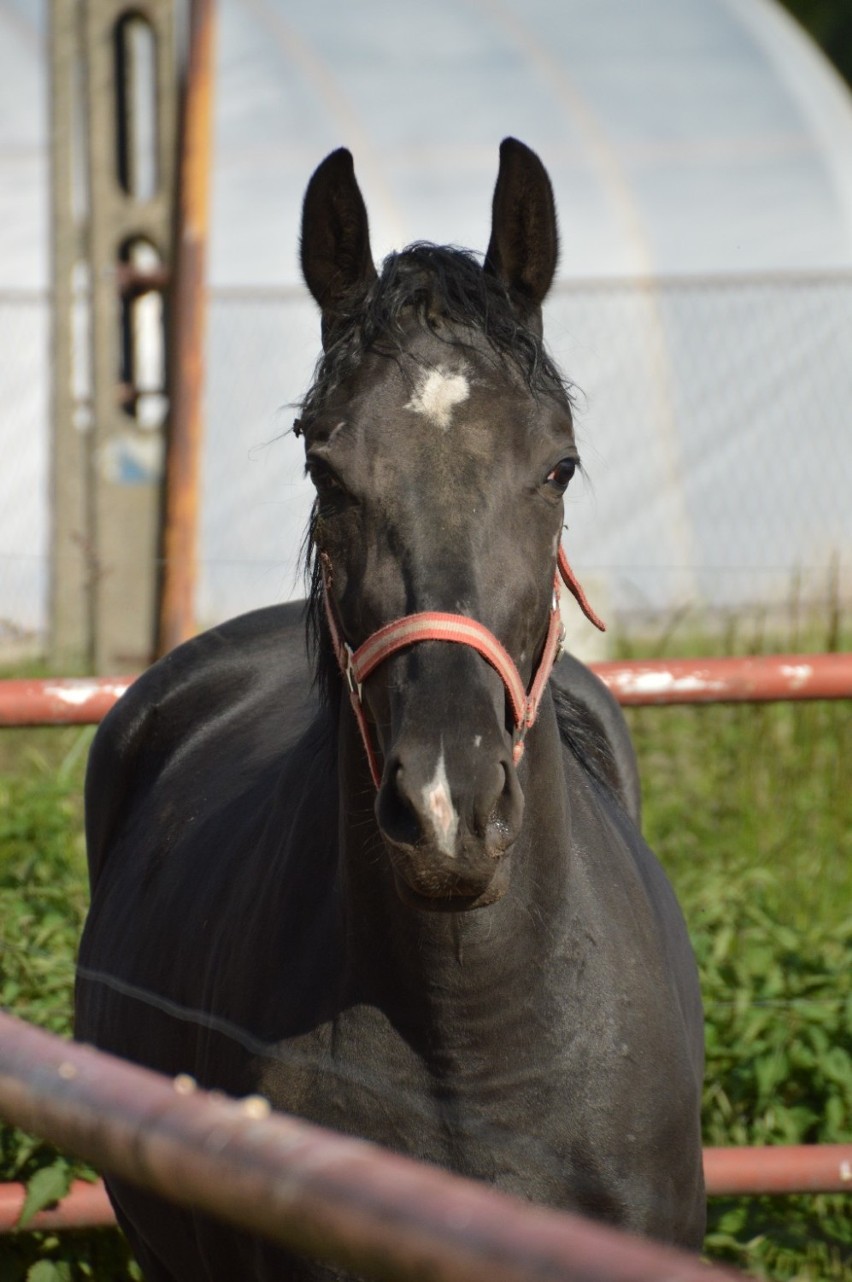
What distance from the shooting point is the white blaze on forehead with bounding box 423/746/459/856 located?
1740mm

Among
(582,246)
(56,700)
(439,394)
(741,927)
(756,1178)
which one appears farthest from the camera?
(582,246)

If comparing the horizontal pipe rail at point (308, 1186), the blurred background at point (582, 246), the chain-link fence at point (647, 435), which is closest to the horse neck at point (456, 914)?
the horizontal pipe rail at point (308, 1186)

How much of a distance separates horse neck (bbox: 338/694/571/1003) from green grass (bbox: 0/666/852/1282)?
1.35m

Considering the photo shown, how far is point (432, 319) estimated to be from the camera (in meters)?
2.16

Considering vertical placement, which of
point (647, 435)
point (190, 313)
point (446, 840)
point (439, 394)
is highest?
point (439, 394)

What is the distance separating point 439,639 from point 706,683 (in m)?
1.84

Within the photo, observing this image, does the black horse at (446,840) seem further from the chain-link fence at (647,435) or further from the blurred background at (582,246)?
the chain-link fence at (647,435)

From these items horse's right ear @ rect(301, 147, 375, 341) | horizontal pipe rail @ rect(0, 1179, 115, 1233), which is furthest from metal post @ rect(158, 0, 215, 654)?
horse's right ear @ rect(301, 147, 375, 341)

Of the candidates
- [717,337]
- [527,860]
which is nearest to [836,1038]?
[527,860]

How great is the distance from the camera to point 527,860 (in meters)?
2.20

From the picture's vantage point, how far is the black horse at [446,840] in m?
1.91

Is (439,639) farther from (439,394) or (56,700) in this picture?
(56,700)

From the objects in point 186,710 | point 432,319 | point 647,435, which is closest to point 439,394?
point 432,319

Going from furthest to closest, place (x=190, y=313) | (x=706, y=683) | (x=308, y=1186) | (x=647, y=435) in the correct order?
(x=647, y=435) → (x=190, y=313) → (x=706, y=683) → (x=308, y=1186)
